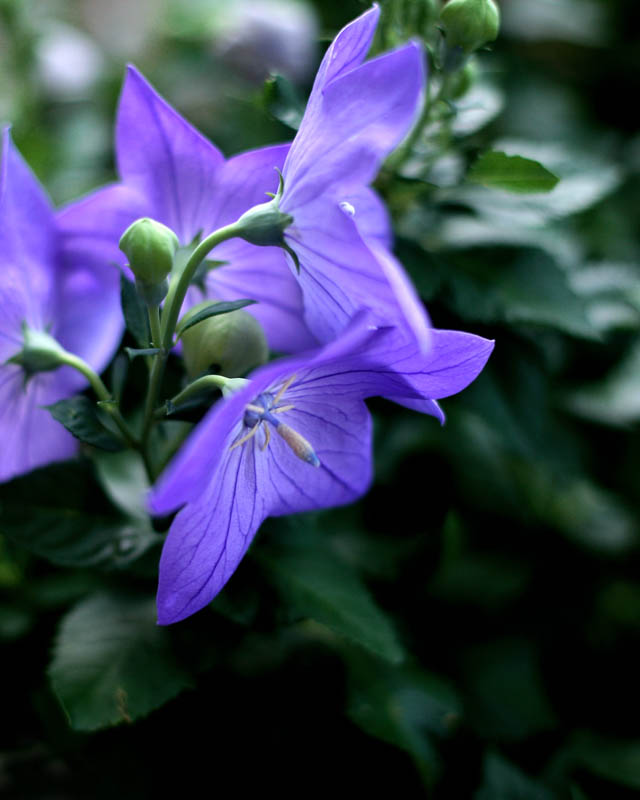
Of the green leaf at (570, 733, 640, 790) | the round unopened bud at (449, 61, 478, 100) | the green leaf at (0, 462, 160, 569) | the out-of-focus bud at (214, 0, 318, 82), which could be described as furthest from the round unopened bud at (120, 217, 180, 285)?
the out-of-focus bud at (214, 0, 318, 82)

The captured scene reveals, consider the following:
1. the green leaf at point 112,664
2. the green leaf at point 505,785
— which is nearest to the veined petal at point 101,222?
the green leaf at point 112,664

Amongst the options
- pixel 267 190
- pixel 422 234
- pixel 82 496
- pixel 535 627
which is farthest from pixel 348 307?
pixel 535 627

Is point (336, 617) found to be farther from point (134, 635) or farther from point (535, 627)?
point (535, 627)

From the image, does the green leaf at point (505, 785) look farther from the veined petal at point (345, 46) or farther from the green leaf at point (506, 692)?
the veined petal at point (345, 46)

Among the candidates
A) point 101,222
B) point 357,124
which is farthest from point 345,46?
point 101,222

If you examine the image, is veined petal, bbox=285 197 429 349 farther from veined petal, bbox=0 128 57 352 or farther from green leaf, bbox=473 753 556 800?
green leaf, bbox=473 753 556 800
